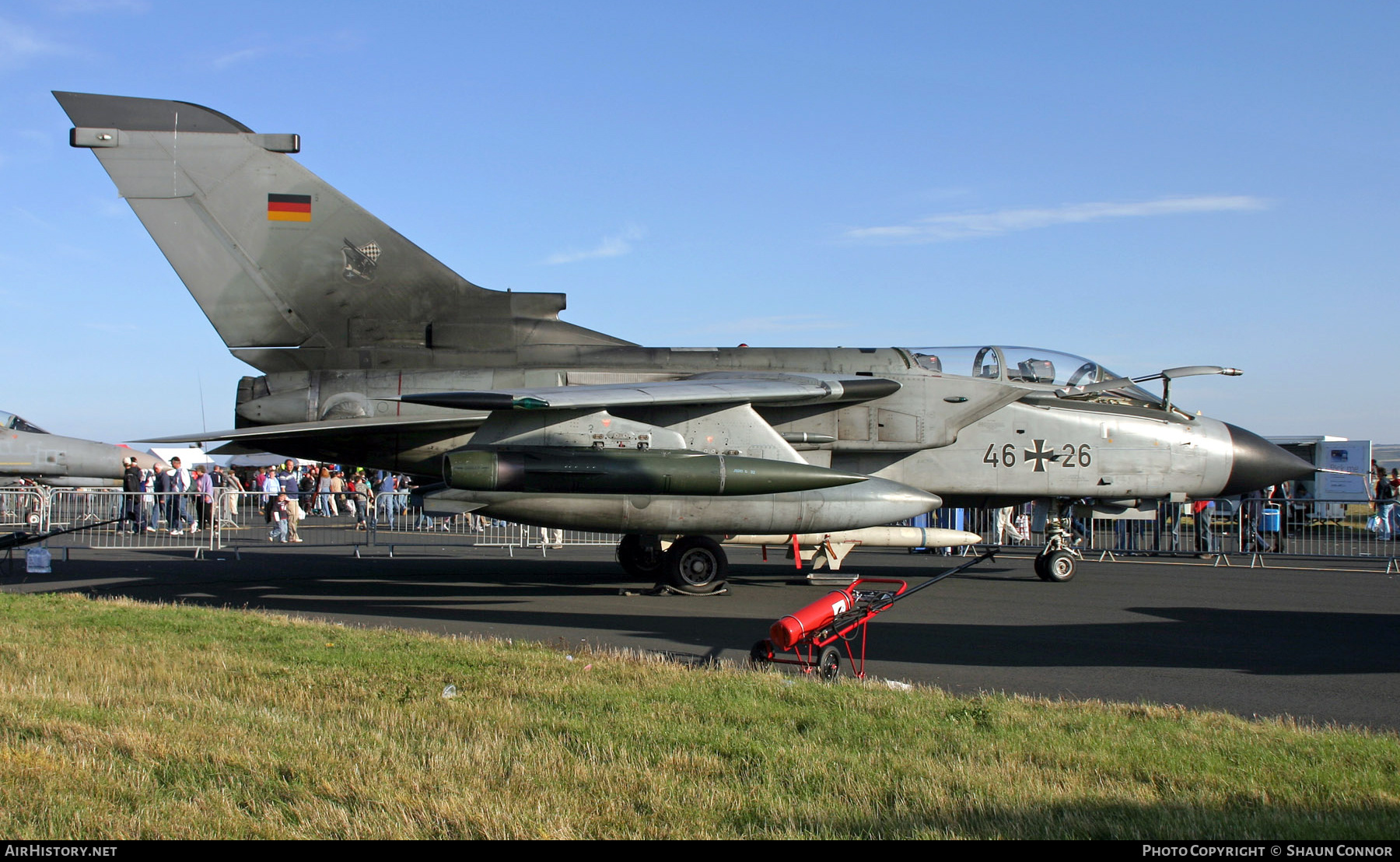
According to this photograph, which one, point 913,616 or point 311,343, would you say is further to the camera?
point 311,343

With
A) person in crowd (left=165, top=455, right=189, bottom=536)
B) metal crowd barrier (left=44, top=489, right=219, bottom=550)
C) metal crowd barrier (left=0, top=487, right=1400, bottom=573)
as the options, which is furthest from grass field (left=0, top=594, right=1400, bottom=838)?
metal crowd barrier (left=44, top=489, right=219, bottom=550)

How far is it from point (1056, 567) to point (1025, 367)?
277 cm

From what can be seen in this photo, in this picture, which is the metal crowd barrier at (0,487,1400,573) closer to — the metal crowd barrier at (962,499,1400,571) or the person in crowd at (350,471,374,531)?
the metal crowd barrier at (962,499,1400,571)

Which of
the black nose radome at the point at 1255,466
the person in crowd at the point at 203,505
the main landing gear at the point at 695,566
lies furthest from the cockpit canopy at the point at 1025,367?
the person in crowd at the point at 203,505

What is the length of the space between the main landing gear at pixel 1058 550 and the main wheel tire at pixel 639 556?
5.03 meters

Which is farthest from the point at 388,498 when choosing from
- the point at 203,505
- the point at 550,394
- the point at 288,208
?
the point at 550,394

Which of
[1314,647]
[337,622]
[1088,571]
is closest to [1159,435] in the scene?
[1088,571]

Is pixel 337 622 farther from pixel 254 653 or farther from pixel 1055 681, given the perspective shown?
pixel 1055 681

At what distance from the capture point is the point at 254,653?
6859mm

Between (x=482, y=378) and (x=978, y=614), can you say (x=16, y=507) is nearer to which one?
(x=482, y=378)

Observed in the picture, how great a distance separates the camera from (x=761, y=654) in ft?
21.4

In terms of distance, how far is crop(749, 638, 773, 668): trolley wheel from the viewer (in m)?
6.46

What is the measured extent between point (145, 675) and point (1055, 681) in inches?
220

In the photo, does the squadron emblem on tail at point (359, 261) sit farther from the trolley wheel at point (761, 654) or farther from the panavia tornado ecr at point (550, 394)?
the trolley wheel at point (761, 654)
